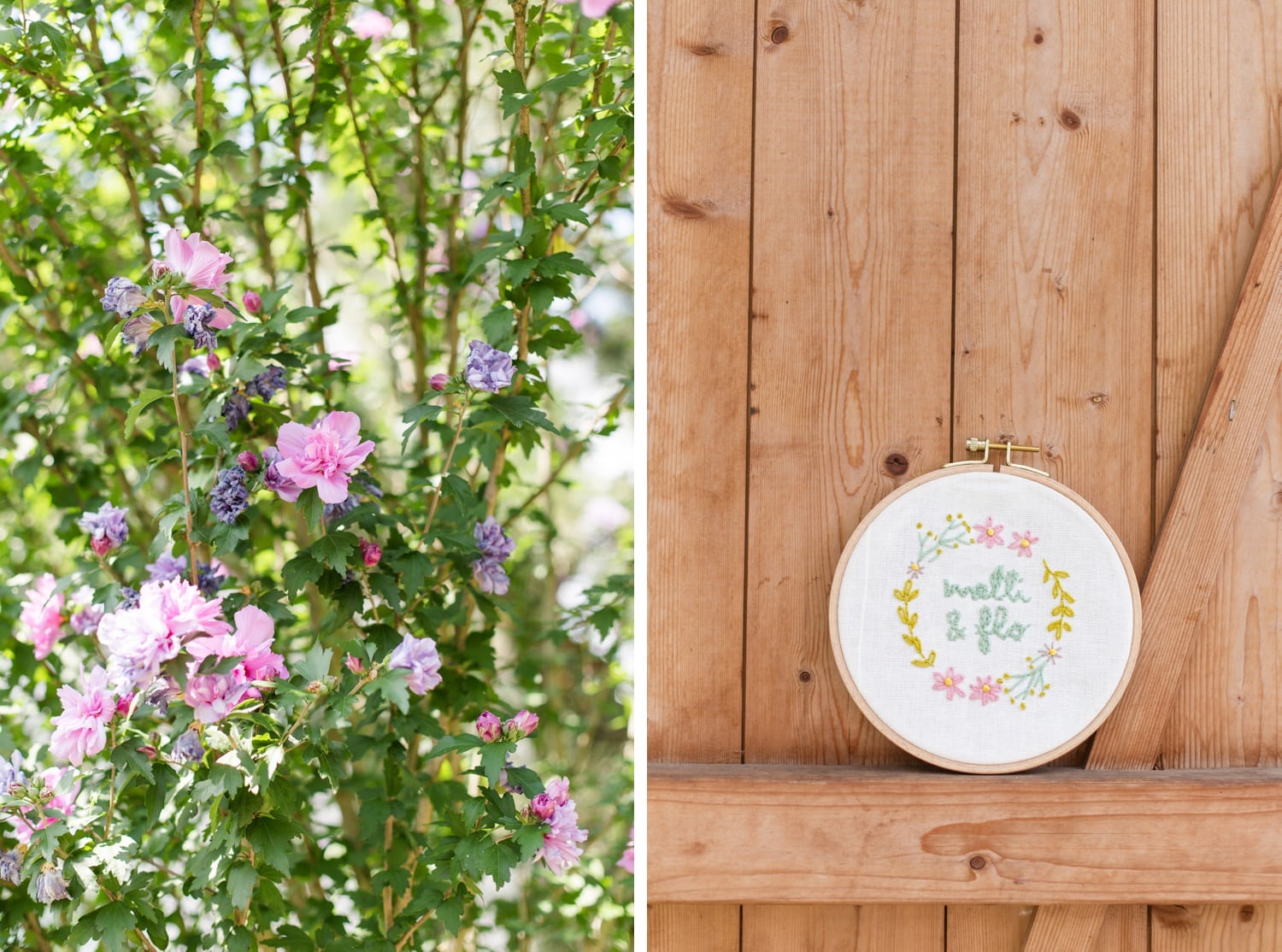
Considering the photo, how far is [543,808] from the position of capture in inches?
40.0

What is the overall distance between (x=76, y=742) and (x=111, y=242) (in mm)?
904

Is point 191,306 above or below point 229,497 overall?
above

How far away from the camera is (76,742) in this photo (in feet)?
3.20

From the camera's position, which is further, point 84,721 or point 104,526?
point 104,526

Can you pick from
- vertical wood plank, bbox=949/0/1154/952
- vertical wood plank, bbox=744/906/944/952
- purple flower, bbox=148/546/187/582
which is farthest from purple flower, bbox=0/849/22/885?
vertical wood plank, bbox=949/0/1154/952

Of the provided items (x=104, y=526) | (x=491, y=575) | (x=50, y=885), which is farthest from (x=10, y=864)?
(x=491, y=575)

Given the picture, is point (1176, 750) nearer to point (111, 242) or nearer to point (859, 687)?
point (859, 687)

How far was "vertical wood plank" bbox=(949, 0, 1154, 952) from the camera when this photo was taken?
109 cm

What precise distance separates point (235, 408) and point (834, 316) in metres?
0.69

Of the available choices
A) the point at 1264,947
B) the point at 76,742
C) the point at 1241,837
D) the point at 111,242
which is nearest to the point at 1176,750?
the point at 1241,837

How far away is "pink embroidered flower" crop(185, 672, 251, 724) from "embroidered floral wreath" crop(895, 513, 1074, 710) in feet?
2.21

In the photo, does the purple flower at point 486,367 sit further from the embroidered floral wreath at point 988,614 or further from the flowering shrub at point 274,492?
the embroidered floral wreath at point 988,614

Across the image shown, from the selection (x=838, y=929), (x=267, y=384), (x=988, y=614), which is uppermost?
(x=267, y=384)

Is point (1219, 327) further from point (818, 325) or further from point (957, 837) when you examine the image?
point (957, 837)
